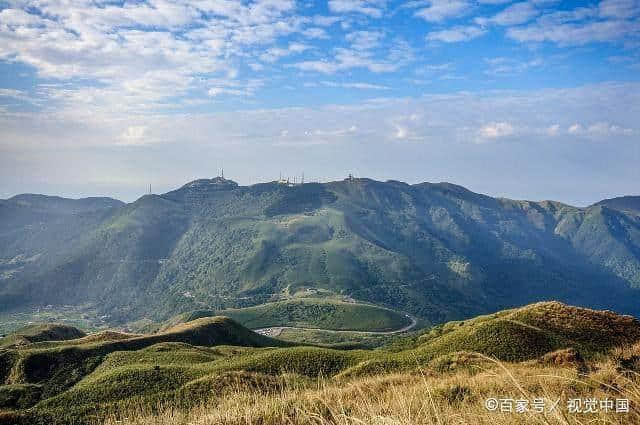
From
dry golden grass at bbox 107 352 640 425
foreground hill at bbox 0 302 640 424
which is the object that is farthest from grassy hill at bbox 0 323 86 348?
dry golden grass at bbox 107 352 640 425

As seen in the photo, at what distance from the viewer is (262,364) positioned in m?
38.0

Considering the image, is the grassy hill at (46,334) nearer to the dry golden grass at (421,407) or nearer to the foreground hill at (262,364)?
the foreground hill at (262,364)

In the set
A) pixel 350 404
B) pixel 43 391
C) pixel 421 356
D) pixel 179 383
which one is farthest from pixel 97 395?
pixel 350 404

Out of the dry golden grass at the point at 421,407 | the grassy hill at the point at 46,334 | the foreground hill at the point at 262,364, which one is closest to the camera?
the dry golden grass at the point at 421,407

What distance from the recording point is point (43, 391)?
132 ft

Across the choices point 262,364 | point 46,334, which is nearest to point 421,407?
point 262,364

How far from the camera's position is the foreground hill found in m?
27.3

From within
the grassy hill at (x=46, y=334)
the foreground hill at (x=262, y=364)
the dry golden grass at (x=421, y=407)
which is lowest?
the grassy hill at (x=46, y=334)

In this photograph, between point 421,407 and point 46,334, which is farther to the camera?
point 46,334

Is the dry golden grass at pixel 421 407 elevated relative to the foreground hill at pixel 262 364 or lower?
elevated

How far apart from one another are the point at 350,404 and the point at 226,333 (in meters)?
75.7

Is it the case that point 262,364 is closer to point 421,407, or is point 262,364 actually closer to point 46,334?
point 421,407

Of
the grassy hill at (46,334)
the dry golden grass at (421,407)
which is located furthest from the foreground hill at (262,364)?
the grassy hill at (46,334)

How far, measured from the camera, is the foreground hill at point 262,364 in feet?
89.5
